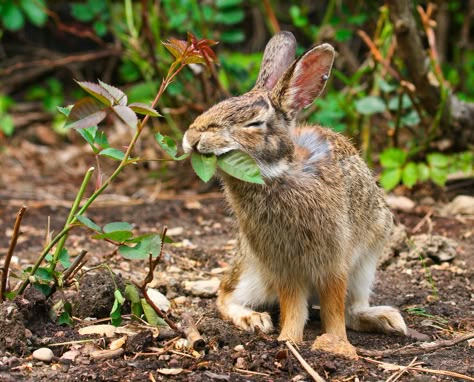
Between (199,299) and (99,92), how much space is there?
6.64 feet

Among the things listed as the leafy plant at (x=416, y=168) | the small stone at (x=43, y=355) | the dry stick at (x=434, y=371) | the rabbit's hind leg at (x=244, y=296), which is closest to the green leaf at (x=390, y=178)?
the leafy plant at (x=416, y=168)

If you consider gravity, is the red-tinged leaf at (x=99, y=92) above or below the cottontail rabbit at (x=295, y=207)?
above

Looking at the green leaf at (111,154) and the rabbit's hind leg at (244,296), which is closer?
the green leaf at (111,154)

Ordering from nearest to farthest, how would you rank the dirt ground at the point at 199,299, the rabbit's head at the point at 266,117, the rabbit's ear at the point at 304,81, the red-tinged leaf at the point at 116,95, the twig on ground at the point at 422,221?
1. the red-tinged leaf at the point at 116,95
2. the dirt ground at the point at 199,299
3. the rabbit's head at the point at 266,117
4. the rabbit's ear at the point at 304,81
5. the twig on ground at the point at 422,221

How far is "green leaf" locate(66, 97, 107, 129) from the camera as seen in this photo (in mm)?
3203

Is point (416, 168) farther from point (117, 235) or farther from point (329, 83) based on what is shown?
point (117, 235)

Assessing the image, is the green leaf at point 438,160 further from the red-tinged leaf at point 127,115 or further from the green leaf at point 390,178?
the red-tinged leaf at point 127,115

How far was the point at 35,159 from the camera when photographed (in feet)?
30.3

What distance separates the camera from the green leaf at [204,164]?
3.39m

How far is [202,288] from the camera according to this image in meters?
5.01

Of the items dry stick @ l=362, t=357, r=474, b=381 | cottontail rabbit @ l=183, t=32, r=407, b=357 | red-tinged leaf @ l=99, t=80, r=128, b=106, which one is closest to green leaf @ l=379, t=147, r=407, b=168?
cottontail rabbit @ l=183, t=32, r=407, b=357

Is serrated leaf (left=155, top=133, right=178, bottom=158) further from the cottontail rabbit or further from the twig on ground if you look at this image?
the twig on ground

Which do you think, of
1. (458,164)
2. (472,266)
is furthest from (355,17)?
(472,266)

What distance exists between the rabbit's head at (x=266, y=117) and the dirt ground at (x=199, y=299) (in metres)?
0.91
